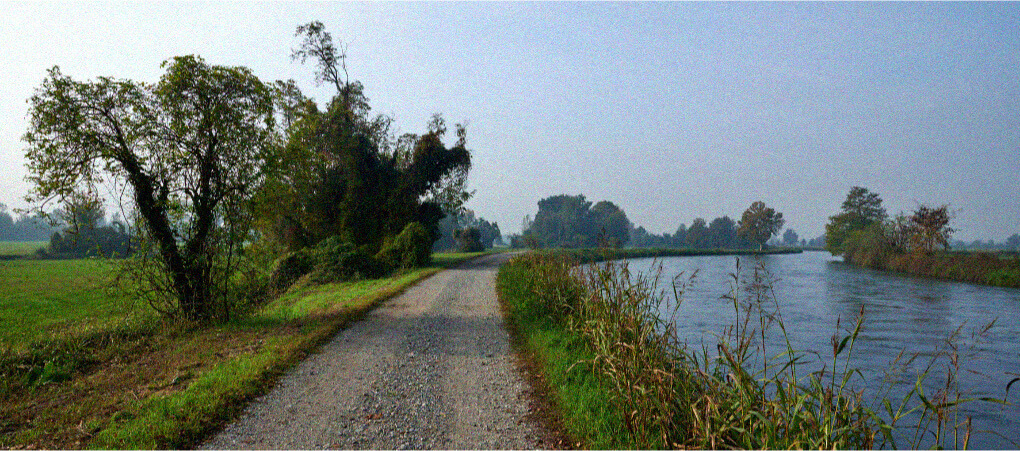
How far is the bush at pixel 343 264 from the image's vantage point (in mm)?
23328

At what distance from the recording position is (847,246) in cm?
4669

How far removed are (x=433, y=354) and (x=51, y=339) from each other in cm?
761

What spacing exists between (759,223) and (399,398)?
3493 inches

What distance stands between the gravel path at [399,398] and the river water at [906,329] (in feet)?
8.49

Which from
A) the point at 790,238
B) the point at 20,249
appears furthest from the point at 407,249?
the point at 790,238

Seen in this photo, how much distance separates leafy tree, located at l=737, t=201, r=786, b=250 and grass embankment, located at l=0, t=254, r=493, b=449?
8185 cm

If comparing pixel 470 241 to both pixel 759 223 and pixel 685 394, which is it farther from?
pixel 759 223

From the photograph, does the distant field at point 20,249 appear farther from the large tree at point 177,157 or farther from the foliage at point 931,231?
the foliage at point 931,231

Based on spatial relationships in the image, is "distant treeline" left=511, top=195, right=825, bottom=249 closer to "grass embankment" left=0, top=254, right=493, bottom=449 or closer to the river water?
the river water

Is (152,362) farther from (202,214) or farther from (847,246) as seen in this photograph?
(847,246)

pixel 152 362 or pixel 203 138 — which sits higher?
pixel 203 138

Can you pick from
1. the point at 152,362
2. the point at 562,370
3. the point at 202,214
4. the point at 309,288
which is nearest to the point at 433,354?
the point at 562,370

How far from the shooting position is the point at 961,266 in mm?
27484

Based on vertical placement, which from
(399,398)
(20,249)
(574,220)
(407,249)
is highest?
(574,220)
